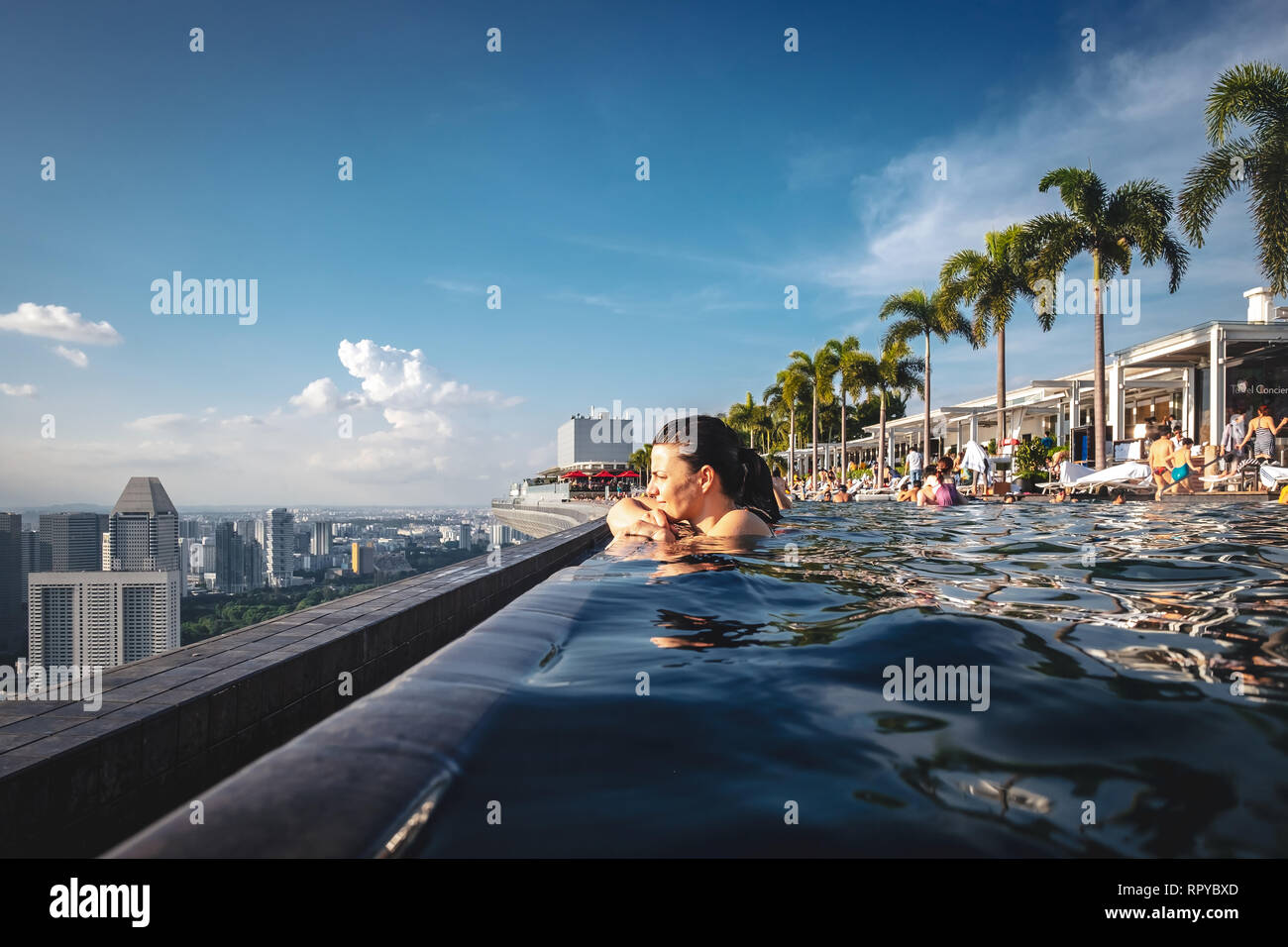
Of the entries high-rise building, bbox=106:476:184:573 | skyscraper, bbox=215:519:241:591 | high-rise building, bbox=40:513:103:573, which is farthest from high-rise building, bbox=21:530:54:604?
skyscraper, bbox=215:519:241:591

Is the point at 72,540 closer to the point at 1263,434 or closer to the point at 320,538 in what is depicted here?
the point at 320,538

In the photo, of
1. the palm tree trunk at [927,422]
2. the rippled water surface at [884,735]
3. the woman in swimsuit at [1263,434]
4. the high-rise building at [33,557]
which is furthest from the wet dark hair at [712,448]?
the palm tree trunk at [927,422]

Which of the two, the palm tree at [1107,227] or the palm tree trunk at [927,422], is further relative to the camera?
the palm tree trunk at [927,422]

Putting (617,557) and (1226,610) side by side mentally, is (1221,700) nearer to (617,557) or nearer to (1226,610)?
(1226,610)

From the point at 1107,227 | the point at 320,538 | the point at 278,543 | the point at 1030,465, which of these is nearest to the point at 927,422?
the point at 1030,465

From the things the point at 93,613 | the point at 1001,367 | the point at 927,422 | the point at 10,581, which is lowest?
the point at 93,613

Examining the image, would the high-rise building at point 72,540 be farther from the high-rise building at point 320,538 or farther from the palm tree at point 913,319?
the palm tree at point 913,319
